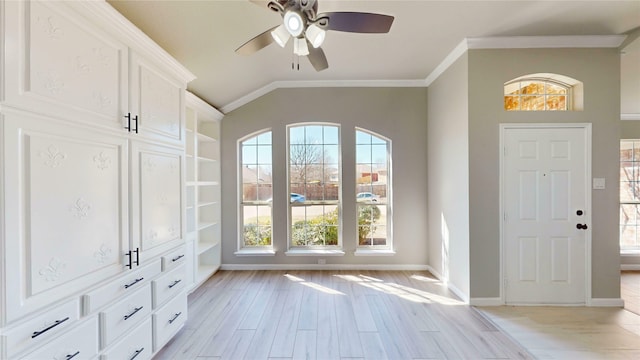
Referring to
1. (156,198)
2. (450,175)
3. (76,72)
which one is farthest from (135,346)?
(450,175)

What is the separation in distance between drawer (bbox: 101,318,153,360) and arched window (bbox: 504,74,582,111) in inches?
167

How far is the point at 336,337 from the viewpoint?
8.23 ft

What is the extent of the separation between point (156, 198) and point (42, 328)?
1035mm

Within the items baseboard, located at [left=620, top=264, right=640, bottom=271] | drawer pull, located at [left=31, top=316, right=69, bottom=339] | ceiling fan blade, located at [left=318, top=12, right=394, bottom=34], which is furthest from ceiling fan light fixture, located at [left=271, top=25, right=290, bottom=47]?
baseboard, located at [left=620, top=264, right=640, bottom=271]


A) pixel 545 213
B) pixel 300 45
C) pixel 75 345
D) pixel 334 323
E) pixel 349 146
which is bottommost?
pixel 334 323

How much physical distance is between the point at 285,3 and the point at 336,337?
106 inches

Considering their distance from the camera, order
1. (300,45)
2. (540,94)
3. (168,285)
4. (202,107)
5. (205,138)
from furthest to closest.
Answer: (205,138), (202,107), (540,94), (168,285), (300,45)

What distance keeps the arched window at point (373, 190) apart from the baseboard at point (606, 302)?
242 cm

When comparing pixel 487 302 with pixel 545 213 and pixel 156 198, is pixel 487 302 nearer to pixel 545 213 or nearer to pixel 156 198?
pixel 545 213

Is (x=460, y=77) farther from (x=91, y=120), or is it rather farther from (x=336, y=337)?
(x=91, y=120)

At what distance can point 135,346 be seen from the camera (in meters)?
1.95

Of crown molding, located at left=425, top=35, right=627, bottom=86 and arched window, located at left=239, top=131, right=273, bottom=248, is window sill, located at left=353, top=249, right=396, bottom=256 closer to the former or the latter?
arched window, located at left=239, top=131, right=273, bottom=248

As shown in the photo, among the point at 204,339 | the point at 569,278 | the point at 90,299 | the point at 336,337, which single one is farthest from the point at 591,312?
the point at 90,299

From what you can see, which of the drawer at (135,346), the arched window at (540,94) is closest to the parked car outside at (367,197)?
the arched window at (540,94)
